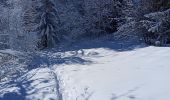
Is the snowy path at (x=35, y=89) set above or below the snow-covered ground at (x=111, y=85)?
below

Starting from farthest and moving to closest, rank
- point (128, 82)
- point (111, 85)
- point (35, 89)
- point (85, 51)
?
point (85, 51) < point (35, 89) < point (111, 85) < point (128, 82)

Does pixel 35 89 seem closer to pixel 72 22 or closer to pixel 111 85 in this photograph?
pixel 111 85

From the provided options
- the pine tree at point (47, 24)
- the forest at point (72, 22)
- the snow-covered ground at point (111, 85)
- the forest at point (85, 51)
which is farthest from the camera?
the pine tree at point (47, 24)

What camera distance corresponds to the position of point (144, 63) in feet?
32.3

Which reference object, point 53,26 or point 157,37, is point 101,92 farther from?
point 53,26

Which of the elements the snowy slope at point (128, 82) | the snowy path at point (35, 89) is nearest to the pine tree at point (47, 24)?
the snowy path at point (35, 89)

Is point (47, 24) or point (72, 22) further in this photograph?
point (72, 22)

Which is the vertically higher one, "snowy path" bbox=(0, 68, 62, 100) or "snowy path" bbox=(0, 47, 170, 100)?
"snowy path" bbox=(0, 47, 170, 100)

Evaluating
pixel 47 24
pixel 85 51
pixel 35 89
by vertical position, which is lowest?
pixel 85 51

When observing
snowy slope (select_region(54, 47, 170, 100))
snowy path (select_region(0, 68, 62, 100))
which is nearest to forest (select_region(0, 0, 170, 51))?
snowy path (select_region(0, 68, 62, 100))

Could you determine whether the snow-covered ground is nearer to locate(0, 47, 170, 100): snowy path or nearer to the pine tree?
locate(0, 47, 170, 100): snowy path

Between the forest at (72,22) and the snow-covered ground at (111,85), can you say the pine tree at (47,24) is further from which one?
the snow-covered ground at (111,85)

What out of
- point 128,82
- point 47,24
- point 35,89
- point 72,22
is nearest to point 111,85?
point 128,82

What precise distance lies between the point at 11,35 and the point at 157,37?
10027 millimetres
